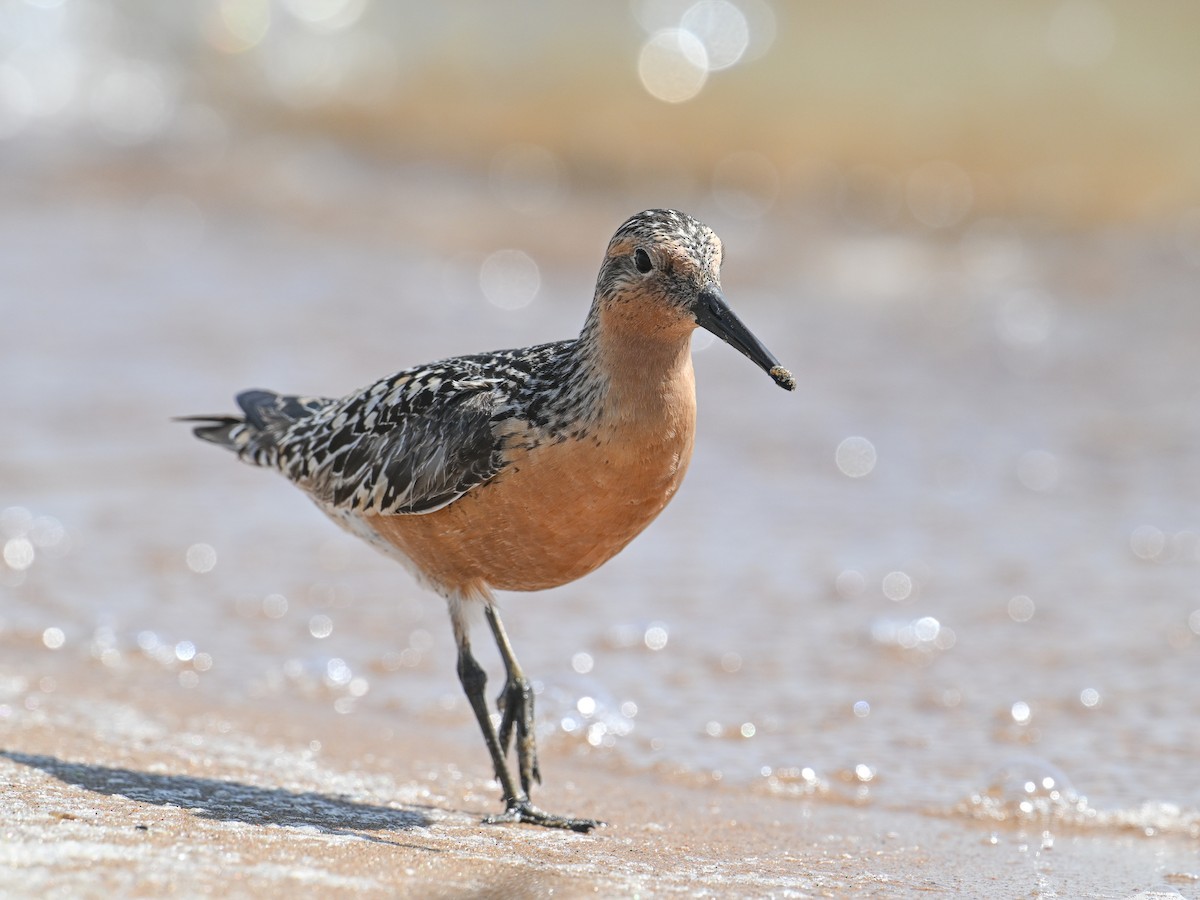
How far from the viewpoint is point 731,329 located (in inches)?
201

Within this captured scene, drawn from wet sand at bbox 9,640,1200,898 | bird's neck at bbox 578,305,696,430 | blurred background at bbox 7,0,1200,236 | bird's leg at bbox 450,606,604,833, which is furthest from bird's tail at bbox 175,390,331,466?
blurred background at bbox 7,0,1200,236

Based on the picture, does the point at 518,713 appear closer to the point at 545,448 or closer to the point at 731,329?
the point at 545,448

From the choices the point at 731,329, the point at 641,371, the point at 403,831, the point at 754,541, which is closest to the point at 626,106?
the point at 754,541

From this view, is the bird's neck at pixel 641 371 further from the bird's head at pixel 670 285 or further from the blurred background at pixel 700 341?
the blurred background at pixel 700 341

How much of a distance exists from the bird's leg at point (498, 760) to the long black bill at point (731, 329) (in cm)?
154

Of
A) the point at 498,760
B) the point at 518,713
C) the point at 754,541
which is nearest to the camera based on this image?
the point at 498,760

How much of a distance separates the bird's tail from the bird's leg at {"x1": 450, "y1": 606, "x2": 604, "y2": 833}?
4.65 feet

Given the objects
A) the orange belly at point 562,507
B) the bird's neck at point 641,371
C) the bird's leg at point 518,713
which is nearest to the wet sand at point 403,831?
the bird's leg at point 518,713

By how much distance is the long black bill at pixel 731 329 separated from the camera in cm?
510

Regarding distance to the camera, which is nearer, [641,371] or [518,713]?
[641,371]

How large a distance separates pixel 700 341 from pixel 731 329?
6941 millimetres

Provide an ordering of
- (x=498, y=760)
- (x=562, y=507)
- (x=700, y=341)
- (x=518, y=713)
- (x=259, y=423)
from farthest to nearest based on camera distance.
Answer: (x=700, y=341), (x=259, y=423), (x=518, y=713), (x=498, y=760), (x=562, y=507)

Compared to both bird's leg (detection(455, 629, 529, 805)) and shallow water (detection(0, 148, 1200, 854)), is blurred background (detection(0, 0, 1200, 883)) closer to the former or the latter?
shallow water (detection(0, 148, 1200, 854))

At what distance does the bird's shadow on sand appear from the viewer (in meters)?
5.07
